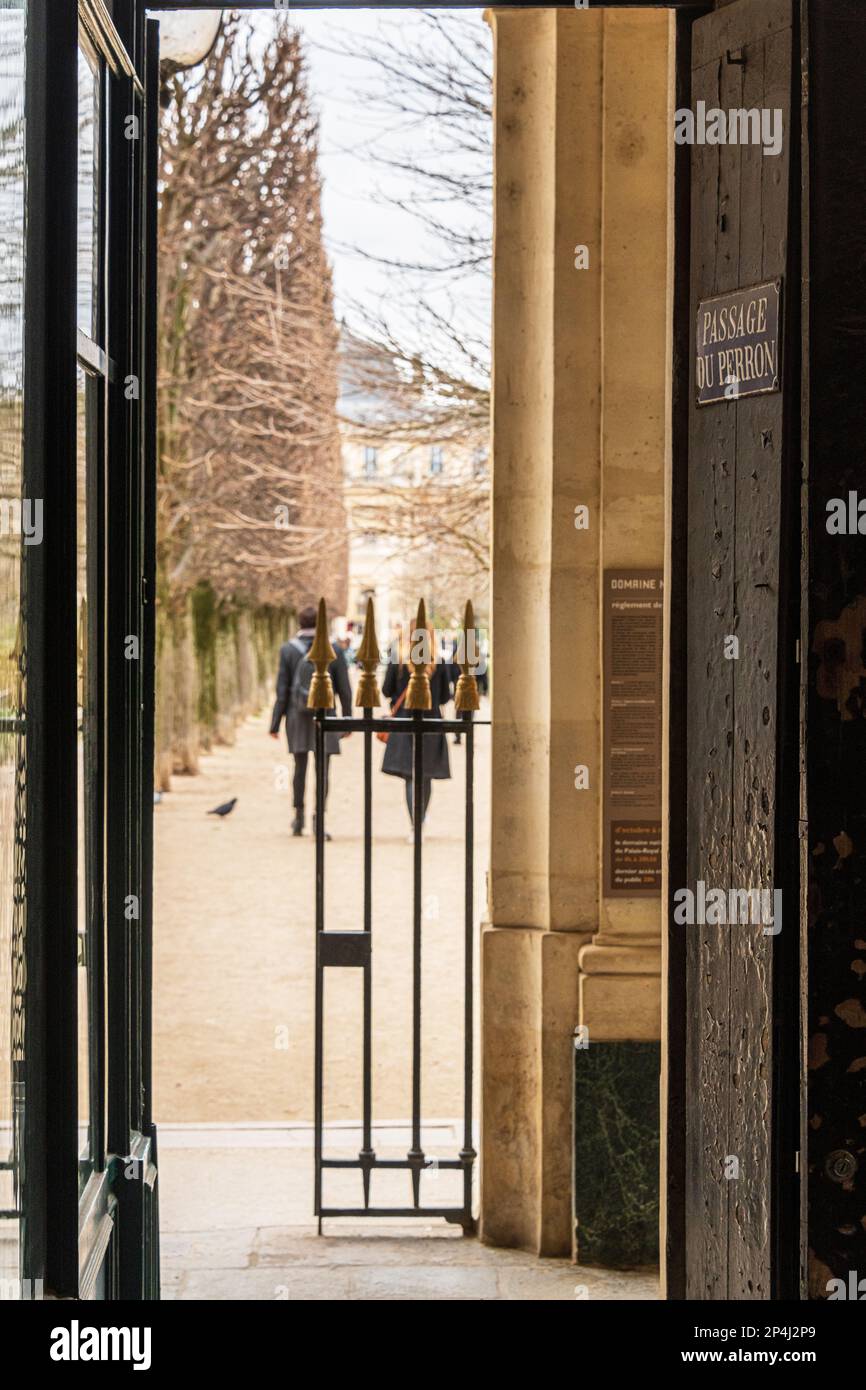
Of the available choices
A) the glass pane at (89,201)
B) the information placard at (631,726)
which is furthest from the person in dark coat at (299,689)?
the glass pane at (89,201)

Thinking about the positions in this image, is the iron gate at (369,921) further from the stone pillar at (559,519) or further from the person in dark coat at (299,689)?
the person in dark coat at (299,689)

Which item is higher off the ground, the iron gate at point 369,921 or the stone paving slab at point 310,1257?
the iron gate at point 369,921

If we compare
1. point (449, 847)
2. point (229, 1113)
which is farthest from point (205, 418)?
point (229, 1113)

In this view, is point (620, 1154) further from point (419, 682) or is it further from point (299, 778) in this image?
point (299, 778)

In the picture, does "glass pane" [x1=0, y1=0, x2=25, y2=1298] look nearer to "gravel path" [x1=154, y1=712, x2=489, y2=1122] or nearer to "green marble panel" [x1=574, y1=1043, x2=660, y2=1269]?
"green marble panel" [x1=574, y1=1043, x2=660, y2=1269]

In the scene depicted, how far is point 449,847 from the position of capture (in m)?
16.4

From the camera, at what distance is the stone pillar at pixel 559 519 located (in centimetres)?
558

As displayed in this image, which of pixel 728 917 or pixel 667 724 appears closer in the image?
pixel 728 917

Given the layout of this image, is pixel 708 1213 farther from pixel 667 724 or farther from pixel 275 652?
pixel 275 652

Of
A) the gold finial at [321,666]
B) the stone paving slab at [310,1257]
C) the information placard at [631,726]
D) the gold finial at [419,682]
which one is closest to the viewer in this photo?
the stone paving slab at [310,1257]

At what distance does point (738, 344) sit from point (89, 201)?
1492 mm

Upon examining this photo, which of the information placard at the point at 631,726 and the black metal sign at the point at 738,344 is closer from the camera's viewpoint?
the black metal sign at the point at 738,344

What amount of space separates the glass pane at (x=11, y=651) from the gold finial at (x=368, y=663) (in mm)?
2958
